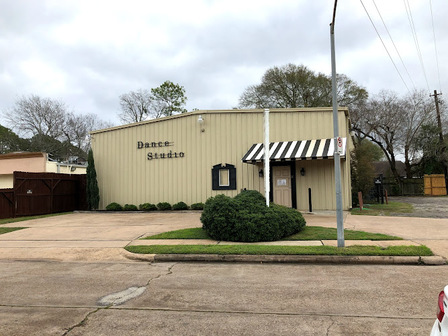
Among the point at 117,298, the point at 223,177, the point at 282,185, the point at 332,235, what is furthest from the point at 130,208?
the point at 117,298

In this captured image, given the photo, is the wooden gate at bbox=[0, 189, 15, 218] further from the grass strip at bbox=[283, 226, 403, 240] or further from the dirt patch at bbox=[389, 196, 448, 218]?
the dirt patch at bbox=[389, 196, 448, 218]

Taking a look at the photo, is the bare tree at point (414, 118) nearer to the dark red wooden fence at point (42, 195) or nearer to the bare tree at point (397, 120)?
the bare tree at point (397, 120)

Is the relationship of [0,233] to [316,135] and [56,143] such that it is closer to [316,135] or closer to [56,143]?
[316,135]

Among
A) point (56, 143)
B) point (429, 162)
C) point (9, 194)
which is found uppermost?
point (56, 143)

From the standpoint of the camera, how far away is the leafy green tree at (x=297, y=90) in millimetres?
36000

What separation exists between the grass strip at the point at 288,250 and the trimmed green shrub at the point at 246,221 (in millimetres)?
973

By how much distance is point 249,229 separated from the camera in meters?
8.89

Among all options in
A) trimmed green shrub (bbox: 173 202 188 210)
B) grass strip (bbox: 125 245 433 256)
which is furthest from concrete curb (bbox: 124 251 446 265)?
trimmed green shrub (bbox: 173 202 188 210)

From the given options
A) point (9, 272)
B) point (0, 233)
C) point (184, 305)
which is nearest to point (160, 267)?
point (184, 305)

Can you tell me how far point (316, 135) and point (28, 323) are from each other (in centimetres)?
1435

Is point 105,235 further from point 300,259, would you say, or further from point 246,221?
point 300,259

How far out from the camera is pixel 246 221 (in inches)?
354

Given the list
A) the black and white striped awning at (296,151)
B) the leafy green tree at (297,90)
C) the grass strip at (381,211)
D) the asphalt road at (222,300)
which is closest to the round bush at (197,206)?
the black and white striped awning at (296,151)

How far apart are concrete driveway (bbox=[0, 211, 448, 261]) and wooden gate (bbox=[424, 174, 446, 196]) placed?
76.2 ft
